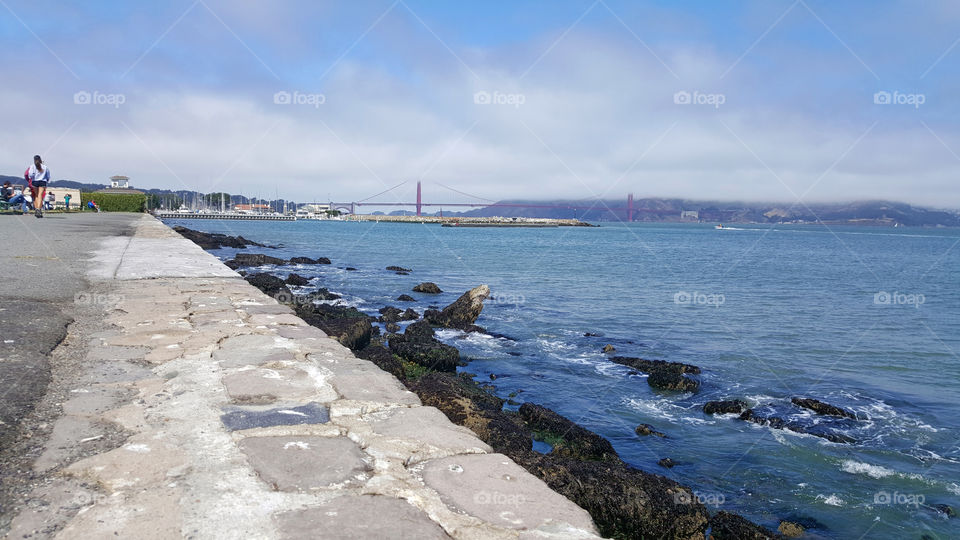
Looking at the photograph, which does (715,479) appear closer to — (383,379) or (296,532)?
(383,379)

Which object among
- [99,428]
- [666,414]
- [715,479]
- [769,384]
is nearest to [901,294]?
[769,384]

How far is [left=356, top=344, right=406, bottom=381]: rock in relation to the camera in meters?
5.70

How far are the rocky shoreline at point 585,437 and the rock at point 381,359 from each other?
0.5 inches

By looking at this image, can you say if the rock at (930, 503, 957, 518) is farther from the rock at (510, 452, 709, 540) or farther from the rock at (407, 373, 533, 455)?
the rock at (407, 373, 533, 455)

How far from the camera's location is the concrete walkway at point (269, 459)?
5.15ft

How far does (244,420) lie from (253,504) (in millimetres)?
710

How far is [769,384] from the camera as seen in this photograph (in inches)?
329

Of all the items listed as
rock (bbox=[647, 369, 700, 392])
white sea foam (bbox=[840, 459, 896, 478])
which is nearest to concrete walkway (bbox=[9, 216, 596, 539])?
white sea foam (bbox=[840, 459, 896, 478])

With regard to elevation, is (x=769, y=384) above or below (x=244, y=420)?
below

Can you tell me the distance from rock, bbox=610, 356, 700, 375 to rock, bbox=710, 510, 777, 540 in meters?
4.37

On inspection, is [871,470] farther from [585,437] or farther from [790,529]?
A: [585,437]

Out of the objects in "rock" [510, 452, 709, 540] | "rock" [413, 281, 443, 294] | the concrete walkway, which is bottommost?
"rock" [413, 281, 443, 294]

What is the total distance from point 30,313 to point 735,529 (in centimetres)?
511

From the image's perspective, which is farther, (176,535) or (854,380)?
(854,380)
